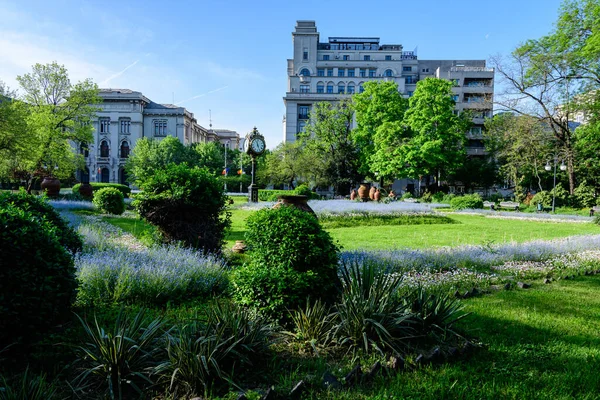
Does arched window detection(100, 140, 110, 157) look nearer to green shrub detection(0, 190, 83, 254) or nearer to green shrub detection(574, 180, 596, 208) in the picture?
green shrub detection(574, 180, 596, 208)

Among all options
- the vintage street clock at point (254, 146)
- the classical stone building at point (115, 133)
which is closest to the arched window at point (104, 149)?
the classical stone building at point (115, 133)

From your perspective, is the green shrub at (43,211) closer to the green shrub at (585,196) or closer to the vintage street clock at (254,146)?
the vintage street clock at (254,146)

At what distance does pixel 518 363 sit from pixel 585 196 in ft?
111

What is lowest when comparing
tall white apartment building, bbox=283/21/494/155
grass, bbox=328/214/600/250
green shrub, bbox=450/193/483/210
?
grass, bbox=328/214/600/250

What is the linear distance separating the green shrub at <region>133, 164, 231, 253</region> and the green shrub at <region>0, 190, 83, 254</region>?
1479 millimetres

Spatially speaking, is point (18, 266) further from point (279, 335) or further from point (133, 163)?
point (133, 163)

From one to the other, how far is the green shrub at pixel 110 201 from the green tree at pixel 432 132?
27.0m

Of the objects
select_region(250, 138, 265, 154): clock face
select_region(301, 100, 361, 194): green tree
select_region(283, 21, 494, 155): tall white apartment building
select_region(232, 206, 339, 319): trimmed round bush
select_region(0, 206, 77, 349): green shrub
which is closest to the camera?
select_region(0, 206, 77, 349): green shrub

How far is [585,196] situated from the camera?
101 ft

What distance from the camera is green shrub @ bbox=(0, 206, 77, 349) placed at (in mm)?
3260

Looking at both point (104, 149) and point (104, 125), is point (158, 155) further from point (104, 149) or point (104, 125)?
point (104, 125)

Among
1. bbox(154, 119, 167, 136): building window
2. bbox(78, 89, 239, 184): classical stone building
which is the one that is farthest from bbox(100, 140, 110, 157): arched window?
bbox(154, 119, 167, 136): building window

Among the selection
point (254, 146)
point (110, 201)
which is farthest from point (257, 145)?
point (110, 201)

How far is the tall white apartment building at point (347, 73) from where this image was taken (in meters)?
61.7
